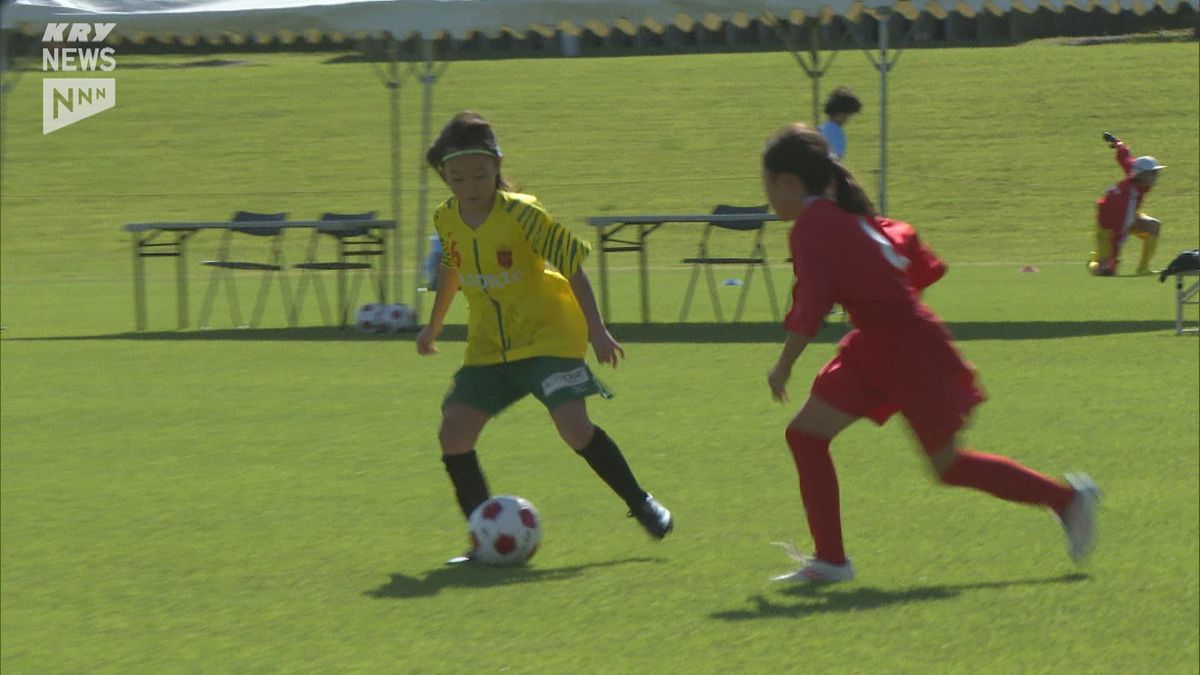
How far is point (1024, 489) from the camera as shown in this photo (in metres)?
6.64

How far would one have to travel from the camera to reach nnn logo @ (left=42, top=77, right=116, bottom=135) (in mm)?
40812

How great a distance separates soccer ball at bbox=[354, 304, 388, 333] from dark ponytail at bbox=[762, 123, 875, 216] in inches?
461

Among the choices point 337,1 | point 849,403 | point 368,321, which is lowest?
point 368,321

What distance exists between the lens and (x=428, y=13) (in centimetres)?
1878

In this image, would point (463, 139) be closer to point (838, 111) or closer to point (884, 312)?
point (884, 312)

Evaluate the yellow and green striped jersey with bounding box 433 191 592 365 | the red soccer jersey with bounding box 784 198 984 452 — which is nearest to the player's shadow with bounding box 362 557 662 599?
the yellow and green striped jersey with bounding box 433 191 592 365

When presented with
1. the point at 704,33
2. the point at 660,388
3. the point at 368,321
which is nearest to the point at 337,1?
the point at 368,321

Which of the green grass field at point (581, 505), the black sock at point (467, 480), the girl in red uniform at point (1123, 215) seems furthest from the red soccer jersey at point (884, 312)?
the girl in red uniform at point (1123, 215)

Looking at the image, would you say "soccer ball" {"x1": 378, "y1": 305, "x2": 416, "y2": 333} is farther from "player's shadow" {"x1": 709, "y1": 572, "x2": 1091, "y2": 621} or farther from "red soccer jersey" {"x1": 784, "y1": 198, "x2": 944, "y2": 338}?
"red soccer jersey" {"x1": 784, "y1": 198, "x2": 944, "y2": 338}

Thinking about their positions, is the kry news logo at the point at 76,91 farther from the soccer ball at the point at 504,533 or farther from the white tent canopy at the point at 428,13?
the soccer ball at the point at 504,533

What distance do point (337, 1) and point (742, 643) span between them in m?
14.2

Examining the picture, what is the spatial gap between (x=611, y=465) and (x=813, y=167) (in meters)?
1.61

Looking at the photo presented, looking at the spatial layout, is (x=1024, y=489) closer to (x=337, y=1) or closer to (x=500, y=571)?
(x=500, y=571)

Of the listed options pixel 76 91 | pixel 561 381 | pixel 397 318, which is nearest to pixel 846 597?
pixel 561 381
